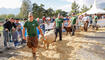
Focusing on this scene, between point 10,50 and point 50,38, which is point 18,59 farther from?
point 50,38

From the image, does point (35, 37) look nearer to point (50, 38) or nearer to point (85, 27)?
point (50, 38)

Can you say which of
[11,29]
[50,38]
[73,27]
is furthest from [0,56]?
[73,27]

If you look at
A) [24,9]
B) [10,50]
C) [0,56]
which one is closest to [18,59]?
[0,56]

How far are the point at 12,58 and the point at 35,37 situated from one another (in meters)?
1.67

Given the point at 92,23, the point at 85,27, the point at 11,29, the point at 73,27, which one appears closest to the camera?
the point at 11,29

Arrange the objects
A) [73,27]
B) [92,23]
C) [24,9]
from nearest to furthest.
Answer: [73,27]
[92,23]
[24,9]

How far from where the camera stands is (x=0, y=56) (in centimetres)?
556

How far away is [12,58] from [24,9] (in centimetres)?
7563

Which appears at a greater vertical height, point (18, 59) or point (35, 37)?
point (35, 37)

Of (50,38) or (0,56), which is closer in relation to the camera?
(0,56)

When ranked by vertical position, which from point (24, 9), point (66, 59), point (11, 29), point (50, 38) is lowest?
point (66, 59)

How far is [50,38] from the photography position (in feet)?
22.5

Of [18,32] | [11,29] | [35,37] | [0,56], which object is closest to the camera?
[35,37]

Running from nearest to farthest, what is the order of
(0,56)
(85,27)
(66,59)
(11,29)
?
1. (66,59)
2. (0,56)
3. (11,29)
4. (85,27)
